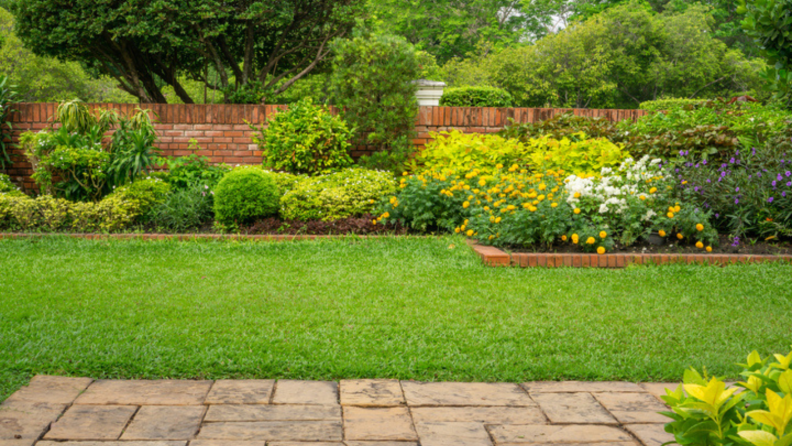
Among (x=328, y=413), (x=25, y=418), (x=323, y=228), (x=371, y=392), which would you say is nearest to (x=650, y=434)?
(x=371, y=392)

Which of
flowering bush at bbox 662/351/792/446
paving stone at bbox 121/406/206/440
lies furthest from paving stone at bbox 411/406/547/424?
flowering bush at bbox 662/351/792/446

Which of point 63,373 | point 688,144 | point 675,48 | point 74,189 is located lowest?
point 63,373

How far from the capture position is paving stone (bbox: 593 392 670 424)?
2.49 metres

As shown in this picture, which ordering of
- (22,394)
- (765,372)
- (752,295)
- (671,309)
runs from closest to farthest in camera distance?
(765,372), (22,394), (671,309), (752,295)

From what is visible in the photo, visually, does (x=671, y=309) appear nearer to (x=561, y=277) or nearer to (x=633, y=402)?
(x=561, y=277)

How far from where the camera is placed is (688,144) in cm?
684

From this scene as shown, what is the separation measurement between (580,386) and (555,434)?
1.82ft

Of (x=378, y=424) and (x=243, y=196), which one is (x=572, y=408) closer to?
(x=378, y=424)

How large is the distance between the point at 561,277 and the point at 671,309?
3.40 feet

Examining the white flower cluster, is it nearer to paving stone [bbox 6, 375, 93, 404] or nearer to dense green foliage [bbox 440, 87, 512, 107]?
paving stone [bbox 6, 375, 93, 404]

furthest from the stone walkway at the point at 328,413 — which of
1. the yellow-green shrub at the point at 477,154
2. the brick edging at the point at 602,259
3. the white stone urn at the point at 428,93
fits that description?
the white stone urn at the point at 428,93

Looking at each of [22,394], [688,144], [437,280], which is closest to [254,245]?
[437,280]

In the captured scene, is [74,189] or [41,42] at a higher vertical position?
[41,42]

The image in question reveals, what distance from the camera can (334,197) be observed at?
687cm
